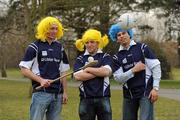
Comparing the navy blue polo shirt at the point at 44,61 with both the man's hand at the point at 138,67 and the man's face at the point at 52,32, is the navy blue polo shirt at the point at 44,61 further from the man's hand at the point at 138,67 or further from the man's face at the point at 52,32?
the man's hand at the point at 138,67

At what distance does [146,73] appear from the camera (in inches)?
264

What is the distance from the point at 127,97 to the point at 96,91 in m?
0.46

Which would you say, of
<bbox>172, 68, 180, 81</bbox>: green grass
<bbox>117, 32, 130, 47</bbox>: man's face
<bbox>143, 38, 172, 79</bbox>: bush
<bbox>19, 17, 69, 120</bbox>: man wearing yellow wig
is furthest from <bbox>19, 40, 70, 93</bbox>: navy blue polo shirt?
<bbox>172, 68, 180, 81</bbox>: green grass

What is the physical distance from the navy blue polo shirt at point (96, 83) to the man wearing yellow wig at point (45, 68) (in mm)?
326

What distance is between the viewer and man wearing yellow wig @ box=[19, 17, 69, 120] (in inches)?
264

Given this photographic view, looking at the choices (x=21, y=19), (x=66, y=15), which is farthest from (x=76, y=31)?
(x=21, y=19)

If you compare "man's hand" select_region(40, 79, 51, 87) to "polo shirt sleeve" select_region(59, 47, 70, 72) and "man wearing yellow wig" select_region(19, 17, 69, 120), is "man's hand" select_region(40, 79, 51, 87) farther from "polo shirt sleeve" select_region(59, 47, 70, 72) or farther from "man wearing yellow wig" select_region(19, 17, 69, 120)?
"polo shirt sleeve" select_region(59, 47, 70, 72)

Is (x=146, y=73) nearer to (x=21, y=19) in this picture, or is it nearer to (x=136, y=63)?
(x=136, y=63)

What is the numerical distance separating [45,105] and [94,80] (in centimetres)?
77

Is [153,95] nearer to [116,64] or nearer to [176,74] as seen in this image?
[116,64]

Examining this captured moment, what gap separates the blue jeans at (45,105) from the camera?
6.71 meters

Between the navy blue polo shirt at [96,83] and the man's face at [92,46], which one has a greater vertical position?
the man's face at [92,46]

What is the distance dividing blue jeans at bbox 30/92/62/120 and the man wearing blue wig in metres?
0.93

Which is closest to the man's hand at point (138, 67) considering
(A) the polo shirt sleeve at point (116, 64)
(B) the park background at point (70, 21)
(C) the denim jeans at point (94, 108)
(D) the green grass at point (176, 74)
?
(A) the polo shirt sleeve at point (116, 64)
